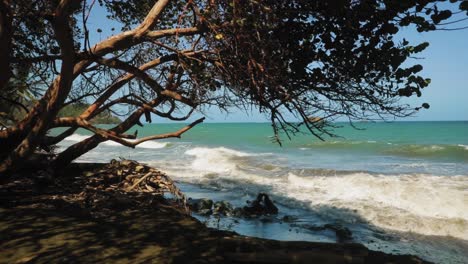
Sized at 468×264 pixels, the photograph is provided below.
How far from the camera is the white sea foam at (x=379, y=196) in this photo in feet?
36.0

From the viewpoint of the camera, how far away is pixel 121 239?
5.78m

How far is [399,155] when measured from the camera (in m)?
31.8

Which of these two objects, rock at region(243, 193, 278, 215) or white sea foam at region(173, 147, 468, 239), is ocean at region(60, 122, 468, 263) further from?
A: rock at region(243, 193, 278, 215)

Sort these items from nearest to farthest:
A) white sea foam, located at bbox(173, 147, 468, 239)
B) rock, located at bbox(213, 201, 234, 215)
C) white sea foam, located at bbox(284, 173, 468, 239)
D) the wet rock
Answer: the wet rock < rock, located at bbox(213, 201, 234, 215) < white sea foam, located at bbox(284, 173, 468, 239) < white sea foam, located at bbox(173, 147, 468, 239)

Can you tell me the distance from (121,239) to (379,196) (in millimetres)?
10786

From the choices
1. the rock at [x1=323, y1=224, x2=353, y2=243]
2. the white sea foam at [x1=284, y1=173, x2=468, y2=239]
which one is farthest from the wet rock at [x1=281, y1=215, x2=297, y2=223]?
the white sea foam at [x1=284, y1=173, x2=468, y2=239]

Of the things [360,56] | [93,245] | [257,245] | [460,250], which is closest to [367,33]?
[360,56]

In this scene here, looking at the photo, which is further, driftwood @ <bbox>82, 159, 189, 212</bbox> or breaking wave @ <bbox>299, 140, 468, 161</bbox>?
breaking wave @ <bbox>299, 140, 468, 161</bbox>

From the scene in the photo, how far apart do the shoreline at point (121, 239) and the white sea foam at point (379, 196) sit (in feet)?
16.1

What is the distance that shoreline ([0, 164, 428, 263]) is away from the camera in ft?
16.9

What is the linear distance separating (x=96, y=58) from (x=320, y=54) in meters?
3.25

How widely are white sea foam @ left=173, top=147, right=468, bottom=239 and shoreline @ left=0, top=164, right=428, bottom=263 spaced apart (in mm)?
4918

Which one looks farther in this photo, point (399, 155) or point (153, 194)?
point (399, 155)

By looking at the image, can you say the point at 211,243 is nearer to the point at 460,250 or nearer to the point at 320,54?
the point at 320,54
